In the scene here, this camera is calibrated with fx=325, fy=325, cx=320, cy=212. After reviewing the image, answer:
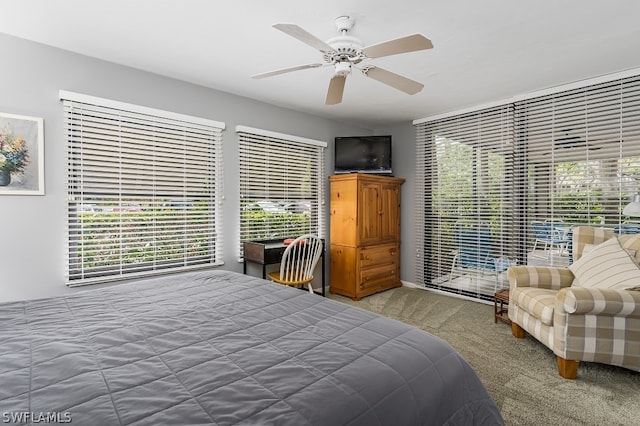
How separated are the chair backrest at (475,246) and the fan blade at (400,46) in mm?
2966

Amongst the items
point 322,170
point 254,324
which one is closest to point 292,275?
point 322,170

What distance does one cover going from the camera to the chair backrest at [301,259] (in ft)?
12.1

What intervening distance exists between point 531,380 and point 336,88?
2560 mm

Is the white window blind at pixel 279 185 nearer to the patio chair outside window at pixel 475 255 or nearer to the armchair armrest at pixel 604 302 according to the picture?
the patio chair outside window at pixel 475 255

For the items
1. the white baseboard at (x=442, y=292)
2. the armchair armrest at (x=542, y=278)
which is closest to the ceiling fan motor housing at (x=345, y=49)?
the armchair armrest at (x=542, y=278)

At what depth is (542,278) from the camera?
3033mm

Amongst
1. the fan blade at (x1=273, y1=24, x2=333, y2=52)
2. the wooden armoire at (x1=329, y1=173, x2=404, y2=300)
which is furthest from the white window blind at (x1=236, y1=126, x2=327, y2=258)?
the fan blade at (x1=273, y1=24, x2=333, y2=52)

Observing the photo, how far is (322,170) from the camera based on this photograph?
187 inches

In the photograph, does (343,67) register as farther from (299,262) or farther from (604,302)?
(604,302)

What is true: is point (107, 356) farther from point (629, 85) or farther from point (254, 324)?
point (629, 85)

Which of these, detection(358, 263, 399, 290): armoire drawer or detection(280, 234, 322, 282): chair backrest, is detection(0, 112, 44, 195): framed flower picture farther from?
detection(358, 263, 399, 290): armoire drawer

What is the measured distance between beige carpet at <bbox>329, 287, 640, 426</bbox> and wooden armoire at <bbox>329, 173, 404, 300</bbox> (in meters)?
0.87

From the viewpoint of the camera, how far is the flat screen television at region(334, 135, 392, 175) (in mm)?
4746
